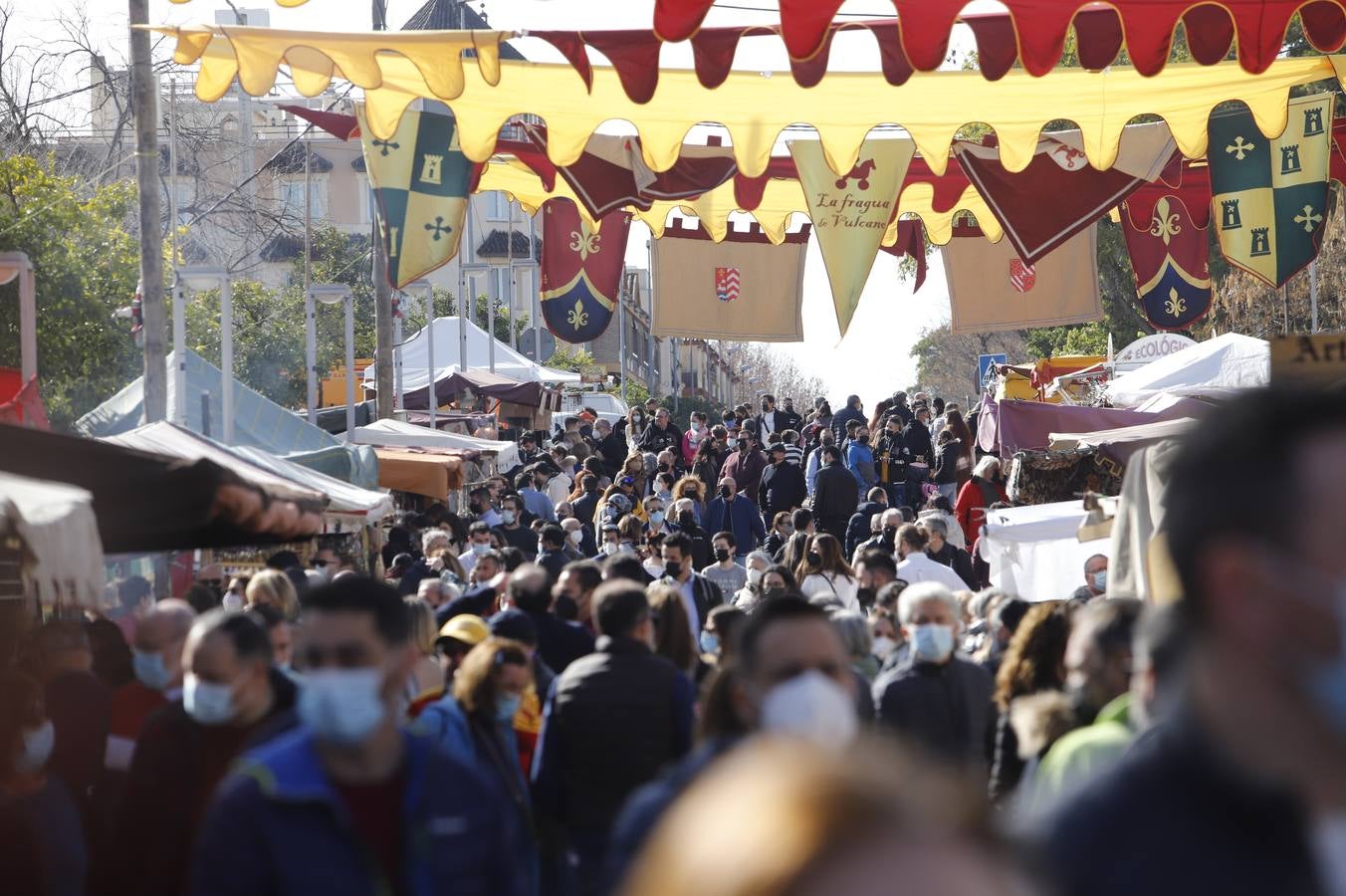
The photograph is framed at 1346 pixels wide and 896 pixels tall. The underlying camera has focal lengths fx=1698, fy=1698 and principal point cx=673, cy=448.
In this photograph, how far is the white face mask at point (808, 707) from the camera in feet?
12.9

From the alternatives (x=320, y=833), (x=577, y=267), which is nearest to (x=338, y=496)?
(x=577, y=267)

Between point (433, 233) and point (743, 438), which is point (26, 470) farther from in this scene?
point (743, 438)

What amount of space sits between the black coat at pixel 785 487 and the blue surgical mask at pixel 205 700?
51.8 ft

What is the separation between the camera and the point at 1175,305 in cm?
1895

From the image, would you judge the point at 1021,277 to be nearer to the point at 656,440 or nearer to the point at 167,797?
the point at 656,440

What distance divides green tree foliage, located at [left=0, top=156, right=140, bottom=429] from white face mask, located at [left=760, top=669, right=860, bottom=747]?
776 inches

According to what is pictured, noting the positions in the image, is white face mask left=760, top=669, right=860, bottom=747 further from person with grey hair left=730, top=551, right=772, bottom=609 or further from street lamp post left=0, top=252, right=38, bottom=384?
street lamp post left=0, top=252, right=38, bottom=384

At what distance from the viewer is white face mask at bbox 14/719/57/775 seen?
4.76 metres

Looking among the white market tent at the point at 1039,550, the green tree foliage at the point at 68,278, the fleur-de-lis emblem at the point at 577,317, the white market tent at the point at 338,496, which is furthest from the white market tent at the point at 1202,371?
the green tree foliage at the point at 68,278

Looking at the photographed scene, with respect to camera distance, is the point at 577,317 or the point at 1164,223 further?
the point at 577,317

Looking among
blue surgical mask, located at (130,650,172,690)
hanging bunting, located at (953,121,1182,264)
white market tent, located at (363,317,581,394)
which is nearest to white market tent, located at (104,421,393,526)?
blue surgical mask, located at (130,650,172,690)

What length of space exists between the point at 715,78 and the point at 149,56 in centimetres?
592

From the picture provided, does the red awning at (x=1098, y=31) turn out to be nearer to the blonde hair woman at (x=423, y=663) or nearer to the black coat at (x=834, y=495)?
the blonde hair woman at (x=423, y=663)

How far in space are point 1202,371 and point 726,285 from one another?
5.91 metres
